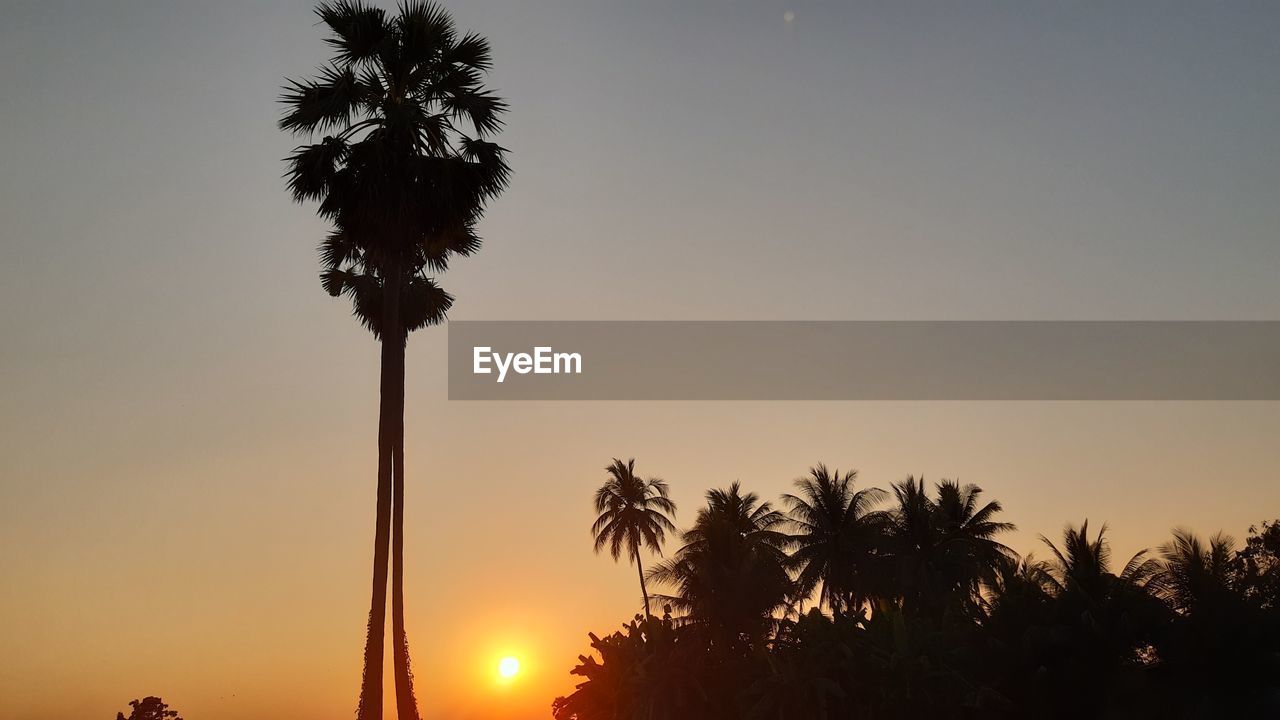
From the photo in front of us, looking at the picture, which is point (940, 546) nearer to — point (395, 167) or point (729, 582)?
point (729, 582)

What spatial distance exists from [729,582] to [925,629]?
1584cm

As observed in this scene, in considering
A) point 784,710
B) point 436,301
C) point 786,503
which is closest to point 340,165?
point 436,301

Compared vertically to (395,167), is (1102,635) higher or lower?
lower

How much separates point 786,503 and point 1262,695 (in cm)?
3650

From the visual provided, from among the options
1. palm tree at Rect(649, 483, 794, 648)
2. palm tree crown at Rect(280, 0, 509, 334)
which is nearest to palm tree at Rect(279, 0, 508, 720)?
palm tree crown at Rect(280, 0, 509, 334)

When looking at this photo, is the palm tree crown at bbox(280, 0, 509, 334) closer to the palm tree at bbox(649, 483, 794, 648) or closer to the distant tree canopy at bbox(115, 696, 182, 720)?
the palm tree at bbox(649, 483, 794, 648)

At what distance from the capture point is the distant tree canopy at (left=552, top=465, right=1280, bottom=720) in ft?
112

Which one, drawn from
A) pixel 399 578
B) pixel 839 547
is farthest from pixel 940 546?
pixel 399 578

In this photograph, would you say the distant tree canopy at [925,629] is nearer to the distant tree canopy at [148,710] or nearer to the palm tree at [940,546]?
the palm tree at [940,546]

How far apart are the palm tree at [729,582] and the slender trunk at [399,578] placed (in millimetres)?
34766

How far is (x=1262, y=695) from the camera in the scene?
31781 millimetres

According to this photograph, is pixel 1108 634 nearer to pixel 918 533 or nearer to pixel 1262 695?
pixel 1262 695

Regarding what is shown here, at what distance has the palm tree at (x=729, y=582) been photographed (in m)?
56.2

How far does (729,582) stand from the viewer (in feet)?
186
